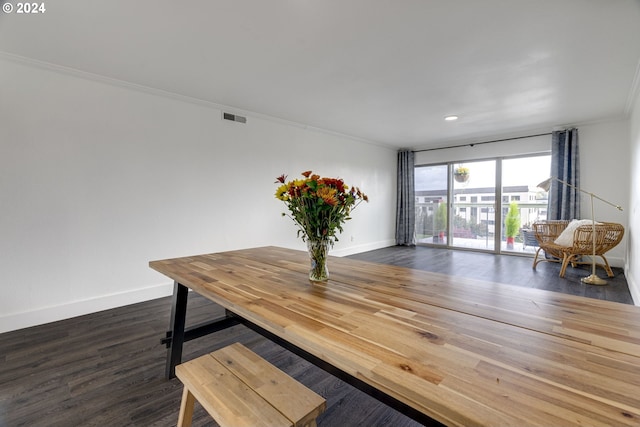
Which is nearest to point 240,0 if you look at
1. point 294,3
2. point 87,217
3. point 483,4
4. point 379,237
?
point 294,3

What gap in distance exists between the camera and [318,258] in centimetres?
137

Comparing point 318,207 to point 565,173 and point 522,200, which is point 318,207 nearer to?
point 565,173

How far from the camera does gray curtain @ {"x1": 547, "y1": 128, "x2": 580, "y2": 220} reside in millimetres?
4773

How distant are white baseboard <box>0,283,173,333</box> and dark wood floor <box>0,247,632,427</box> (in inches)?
3.6

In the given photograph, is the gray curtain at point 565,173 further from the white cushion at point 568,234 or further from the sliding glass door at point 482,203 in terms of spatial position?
the white cushion at point 568,234

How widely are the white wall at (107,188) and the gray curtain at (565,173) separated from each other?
189 inches

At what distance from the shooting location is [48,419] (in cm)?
149


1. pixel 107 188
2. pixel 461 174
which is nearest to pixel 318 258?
pixel 107 188

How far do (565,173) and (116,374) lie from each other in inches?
254

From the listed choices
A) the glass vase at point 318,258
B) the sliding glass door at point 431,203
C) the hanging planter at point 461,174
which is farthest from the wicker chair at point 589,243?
the glass vase at point 318,258

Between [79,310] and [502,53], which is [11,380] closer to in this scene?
[79,310]

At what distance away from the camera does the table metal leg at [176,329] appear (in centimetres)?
182

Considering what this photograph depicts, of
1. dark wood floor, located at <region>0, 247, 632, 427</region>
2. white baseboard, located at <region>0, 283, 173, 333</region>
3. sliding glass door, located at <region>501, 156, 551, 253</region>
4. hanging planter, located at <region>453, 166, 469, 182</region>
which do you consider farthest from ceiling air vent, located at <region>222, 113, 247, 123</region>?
sliding glass door, located at <region>501, 156, 551, 253</region>

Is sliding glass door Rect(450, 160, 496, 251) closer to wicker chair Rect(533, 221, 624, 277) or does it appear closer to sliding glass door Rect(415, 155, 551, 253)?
sliding glass door Rect(415, 155, 551, 253)
